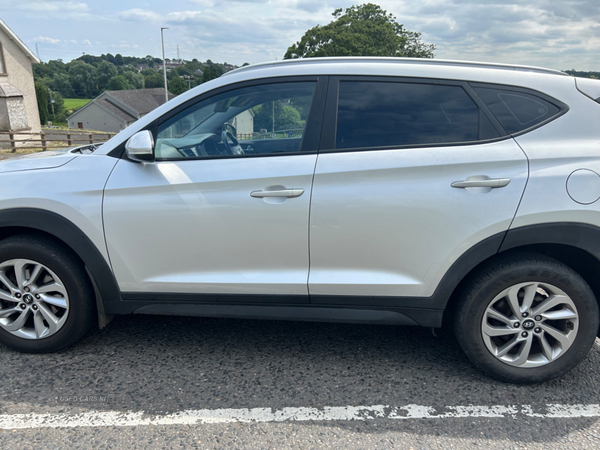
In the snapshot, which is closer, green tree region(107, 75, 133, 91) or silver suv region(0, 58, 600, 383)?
silver suv region(0, 58, 600, 383)

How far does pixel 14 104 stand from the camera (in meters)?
28.2

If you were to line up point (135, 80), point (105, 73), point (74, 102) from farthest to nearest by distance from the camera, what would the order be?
point (105, 73) → point (135, 80) → point (74, 102)

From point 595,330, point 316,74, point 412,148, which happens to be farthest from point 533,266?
point 316,74

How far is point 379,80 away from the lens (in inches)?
106

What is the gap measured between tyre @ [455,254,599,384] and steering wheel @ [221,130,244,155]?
1564 millimetres

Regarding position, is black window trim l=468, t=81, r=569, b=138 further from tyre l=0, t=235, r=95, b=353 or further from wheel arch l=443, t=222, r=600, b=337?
tyre l=0, t=235, r=95, b=353

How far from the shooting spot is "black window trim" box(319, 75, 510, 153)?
2576 mm

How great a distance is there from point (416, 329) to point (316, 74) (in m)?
1.98

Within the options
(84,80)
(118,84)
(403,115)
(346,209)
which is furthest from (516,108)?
(84,80)

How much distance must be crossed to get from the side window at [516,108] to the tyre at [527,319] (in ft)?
2.42

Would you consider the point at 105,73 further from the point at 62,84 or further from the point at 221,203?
the point at 221,203

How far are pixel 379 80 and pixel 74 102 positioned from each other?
114 m

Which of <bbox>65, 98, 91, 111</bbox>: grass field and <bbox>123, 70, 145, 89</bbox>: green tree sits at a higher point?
<bbox>123, 70, 145, 89</bbox>: green tree

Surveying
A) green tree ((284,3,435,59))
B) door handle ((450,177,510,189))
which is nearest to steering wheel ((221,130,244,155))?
door handle ((450,177,510,189))
